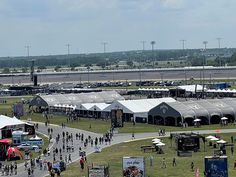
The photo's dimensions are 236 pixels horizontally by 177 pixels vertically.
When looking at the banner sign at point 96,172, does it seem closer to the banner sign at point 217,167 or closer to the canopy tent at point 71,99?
the banner sign at point 217,167

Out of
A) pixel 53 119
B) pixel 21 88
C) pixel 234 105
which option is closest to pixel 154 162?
pixel 234 105

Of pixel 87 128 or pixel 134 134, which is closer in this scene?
pixel 134 134

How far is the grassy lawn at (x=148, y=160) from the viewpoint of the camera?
1984 inches

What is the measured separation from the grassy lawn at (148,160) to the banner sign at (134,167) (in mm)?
7032

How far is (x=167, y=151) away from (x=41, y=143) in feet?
48.3

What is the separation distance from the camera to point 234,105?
288 ft

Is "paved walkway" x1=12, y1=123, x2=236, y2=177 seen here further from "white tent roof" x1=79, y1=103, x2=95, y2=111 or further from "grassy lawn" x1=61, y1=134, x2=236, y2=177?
"white tent roof" x1=79, y1=103, x2=95, y2=111

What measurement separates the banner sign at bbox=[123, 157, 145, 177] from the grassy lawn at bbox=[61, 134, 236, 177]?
7032 millimetres

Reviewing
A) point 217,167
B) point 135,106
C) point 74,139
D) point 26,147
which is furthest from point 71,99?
point 217,167

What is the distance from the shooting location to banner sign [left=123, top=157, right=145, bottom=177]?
42219 mm

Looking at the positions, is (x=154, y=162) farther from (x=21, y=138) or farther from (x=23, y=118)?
(x=23, y=118)

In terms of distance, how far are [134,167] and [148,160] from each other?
1445cm

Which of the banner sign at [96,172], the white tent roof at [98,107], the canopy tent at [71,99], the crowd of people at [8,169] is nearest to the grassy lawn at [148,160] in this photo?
the crowd of people at [8,169]

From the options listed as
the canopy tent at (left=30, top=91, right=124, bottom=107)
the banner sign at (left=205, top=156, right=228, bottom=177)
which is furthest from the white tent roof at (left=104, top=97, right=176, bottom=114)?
the banner sign at (left=205, top=156, right=228, bottom=177)
